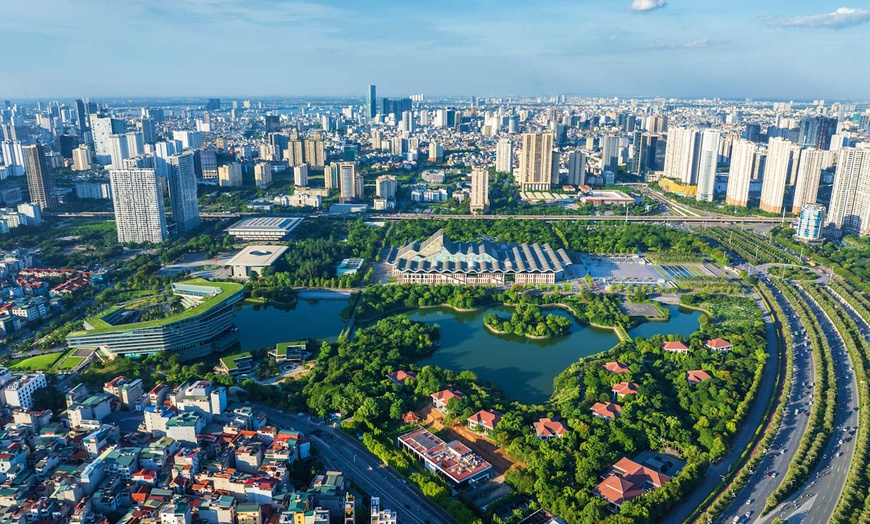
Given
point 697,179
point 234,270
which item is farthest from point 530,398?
point 697,179

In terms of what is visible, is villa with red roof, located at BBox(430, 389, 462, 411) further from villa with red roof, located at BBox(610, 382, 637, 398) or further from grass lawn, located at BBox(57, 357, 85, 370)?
grass lawn, located at BBox(57, 357, 85, 370)

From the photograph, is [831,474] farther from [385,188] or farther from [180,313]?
[385,188]

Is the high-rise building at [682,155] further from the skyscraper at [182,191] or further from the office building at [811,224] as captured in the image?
the skyscraper at [182,191]

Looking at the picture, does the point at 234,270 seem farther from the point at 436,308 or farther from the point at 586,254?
the point at 586,254

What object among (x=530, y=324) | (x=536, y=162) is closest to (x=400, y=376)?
(x=530, y=324)

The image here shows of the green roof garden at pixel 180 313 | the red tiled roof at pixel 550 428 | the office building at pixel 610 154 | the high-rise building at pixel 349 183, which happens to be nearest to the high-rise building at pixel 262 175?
the high-rise building at pixel 349 183
